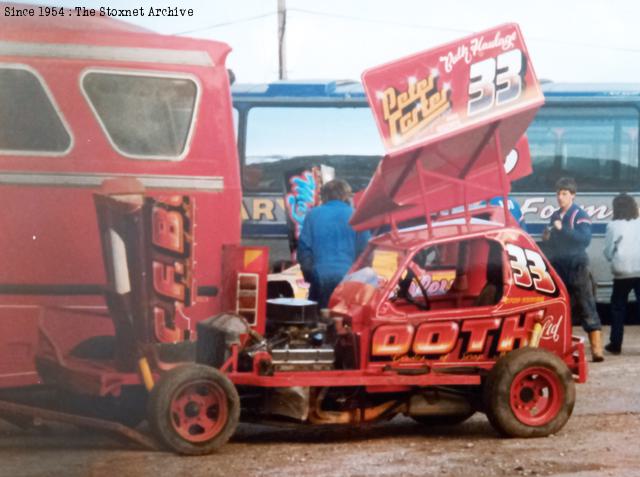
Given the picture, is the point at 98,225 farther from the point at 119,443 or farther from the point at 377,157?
the point at 377,157

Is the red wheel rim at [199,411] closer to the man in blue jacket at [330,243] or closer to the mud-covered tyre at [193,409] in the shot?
the mud-covered tyre at [193,409]

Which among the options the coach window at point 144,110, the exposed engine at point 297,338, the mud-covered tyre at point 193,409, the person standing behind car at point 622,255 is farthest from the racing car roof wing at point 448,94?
the person standing behind car at point 622,255

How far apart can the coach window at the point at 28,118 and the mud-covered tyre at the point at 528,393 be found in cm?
276

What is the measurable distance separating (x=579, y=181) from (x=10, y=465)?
9.14 metres

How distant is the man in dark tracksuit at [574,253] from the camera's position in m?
11.3

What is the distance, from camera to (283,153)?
13.6m

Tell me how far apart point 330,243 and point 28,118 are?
2.61 meters

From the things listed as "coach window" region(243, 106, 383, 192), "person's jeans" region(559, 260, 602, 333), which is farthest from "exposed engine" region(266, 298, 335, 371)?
"coach window" region(243, 106, 383, 192)

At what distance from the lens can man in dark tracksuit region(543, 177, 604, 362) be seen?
446 inches

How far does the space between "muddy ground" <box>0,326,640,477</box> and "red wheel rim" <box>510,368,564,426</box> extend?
139mm

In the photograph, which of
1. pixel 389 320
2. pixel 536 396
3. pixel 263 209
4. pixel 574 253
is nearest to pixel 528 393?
pixel 536 396

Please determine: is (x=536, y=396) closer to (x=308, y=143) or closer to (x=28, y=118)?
(x=28, y=118)

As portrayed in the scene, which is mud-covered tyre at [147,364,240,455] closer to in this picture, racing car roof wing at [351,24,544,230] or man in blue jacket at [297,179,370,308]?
racing car roof wing at [351,24,544,230]

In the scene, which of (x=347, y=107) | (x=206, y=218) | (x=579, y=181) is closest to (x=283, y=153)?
(x=347, y=107)
